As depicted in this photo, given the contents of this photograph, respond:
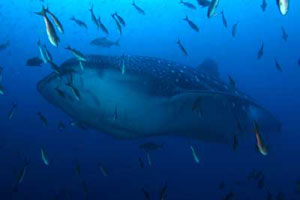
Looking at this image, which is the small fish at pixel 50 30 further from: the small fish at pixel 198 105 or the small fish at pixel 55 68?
the small fish at pixel 198 105

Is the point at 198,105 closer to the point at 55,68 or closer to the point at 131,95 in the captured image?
the point at 131,95

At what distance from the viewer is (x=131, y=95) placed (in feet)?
19.5

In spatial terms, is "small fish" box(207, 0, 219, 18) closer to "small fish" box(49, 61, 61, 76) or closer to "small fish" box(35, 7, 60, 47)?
"small fish" box(35, 7, 60, 47)

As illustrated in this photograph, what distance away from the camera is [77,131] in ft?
61.7

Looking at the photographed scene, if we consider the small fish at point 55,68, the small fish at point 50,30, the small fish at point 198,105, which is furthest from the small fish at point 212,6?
the small fish at point 55,68

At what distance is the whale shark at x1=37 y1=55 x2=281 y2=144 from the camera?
5560 mm

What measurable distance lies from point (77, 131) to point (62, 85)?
13.7 meters

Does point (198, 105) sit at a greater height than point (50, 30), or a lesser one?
lesser

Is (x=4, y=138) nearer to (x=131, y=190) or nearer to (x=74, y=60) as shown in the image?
(x=131, y=190)

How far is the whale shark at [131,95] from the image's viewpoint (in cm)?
556

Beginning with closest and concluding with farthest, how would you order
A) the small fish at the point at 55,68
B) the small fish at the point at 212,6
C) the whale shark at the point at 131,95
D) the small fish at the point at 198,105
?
the small fish at the point at 212,6 → the small fish at the point at 55,68 → the small fish at the point at 198,105 → the whale shark at the point at 131,95

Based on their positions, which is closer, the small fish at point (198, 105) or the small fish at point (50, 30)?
the small fish at point (50, 30)

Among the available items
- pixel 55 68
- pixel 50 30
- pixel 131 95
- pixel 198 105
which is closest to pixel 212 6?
pixel 198 105

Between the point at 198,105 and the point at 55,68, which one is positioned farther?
the point at 198,105
